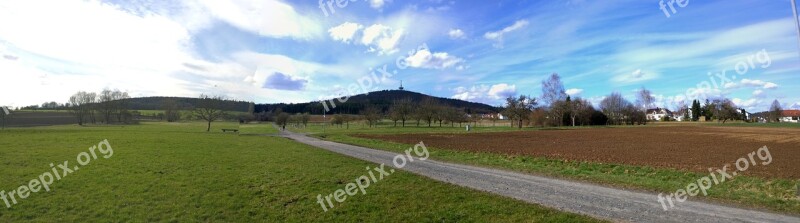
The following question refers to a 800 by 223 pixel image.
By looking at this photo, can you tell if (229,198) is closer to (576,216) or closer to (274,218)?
(274,218)

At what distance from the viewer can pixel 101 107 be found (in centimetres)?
9438

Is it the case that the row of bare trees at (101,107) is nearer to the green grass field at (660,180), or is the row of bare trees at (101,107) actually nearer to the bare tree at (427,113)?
the bare tree at (427,113)

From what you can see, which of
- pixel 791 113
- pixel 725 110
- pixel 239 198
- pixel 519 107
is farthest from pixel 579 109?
pixel 791 113

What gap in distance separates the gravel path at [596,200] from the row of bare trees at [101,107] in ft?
336

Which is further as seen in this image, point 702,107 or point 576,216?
point 702,107

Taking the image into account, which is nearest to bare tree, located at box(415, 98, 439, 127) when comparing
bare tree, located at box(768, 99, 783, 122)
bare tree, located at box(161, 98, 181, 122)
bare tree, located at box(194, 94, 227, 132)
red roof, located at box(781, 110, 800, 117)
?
bare tree, located at box(194, 94, 227, 132)

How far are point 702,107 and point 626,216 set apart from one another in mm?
156916

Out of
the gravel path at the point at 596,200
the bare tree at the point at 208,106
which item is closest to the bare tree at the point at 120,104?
the bare tree at the point at 208,106

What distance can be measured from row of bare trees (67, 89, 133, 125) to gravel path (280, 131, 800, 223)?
102 metres

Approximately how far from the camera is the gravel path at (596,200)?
896 centimetres

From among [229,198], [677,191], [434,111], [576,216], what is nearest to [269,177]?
[229,198]

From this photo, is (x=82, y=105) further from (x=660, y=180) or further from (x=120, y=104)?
(x=660, y=180)

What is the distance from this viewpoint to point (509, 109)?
83.4 metres

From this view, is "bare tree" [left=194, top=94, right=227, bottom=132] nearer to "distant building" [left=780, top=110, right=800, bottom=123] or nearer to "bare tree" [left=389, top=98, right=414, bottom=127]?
"bare tree" [left=389, top=98, right=414, bottom=127]
